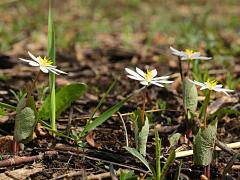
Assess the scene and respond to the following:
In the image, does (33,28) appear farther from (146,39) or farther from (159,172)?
(159,172)

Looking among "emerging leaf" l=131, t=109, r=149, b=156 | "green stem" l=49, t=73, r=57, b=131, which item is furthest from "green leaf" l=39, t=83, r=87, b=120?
"emerging leaf" l=131, t=109, r=149, b=156

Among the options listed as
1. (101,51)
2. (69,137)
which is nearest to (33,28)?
(101,51)

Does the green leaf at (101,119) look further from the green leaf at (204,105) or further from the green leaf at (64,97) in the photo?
the green leaf at (204,105)

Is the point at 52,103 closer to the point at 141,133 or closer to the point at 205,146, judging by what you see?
the point at 141,133

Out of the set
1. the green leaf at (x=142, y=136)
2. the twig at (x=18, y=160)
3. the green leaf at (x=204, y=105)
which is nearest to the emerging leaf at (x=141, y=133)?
the green leaf at (x=142, y=136)

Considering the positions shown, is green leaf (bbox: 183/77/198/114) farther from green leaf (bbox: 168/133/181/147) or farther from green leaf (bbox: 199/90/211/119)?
green leaf (bbox: 168/133/181/147)

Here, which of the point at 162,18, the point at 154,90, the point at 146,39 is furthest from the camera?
the point at 162,18
